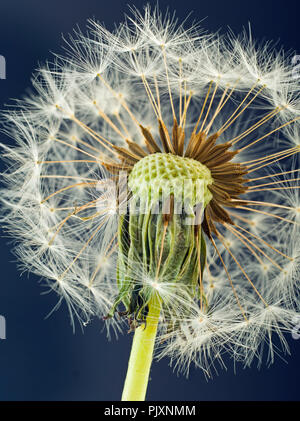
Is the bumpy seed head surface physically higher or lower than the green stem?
higher

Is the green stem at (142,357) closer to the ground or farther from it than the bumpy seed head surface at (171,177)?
closer to the ground

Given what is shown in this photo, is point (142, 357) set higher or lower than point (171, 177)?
lower

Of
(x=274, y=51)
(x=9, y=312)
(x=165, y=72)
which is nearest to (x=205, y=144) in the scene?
(x=165, y=72)

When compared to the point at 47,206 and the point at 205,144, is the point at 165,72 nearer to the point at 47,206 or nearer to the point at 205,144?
the point at 205,144

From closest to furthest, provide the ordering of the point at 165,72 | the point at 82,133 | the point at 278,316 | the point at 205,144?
the point at 205,144 → the point at 278,316 → the point at 165,72 → the point at 82,133
